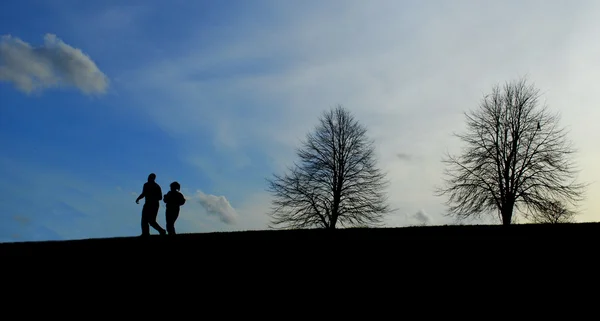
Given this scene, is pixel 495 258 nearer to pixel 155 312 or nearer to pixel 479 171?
pixel 155 312

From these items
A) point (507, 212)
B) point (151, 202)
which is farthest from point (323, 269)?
point (507, 212)

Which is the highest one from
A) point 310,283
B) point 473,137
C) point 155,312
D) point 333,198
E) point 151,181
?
point 473,137

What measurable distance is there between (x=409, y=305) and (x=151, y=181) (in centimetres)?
1014

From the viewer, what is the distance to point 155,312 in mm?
9047

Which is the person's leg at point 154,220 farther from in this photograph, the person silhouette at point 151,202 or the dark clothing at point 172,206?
the dark clothing at point 172,206

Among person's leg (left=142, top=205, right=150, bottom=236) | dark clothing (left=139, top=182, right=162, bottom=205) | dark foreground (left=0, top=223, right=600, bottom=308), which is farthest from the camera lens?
person's leg (left=142, top=205, right=150, bottom=236)

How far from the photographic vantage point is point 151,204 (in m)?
15.6

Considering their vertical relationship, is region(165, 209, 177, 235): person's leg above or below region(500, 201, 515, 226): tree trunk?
below

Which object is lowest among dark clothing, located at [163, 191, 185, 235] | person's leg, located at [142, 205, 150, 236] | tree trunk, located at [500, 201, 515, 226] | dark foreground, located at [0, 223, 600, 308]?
dark foreground, located at [0, 223, 600, 308]

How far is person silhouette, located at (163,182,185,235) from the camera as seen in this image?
1630cm

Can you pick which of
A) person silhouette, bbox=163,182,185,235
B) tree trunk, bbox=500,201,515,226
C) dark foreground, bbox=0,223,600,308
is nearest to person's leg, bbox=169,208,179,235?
person silhouette, bbox=163,182,185,235

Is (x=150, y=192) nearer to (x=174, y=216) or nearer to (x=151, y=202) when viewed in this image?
(x=151, y=202)

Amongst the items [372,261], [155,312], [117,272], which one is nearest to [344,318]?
[372,261]

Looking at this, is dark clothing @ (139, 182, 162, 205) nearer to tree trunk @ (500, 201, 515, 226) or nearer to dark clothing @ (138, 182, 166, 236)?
dark clothing @ (138, 182, 166, 236)
